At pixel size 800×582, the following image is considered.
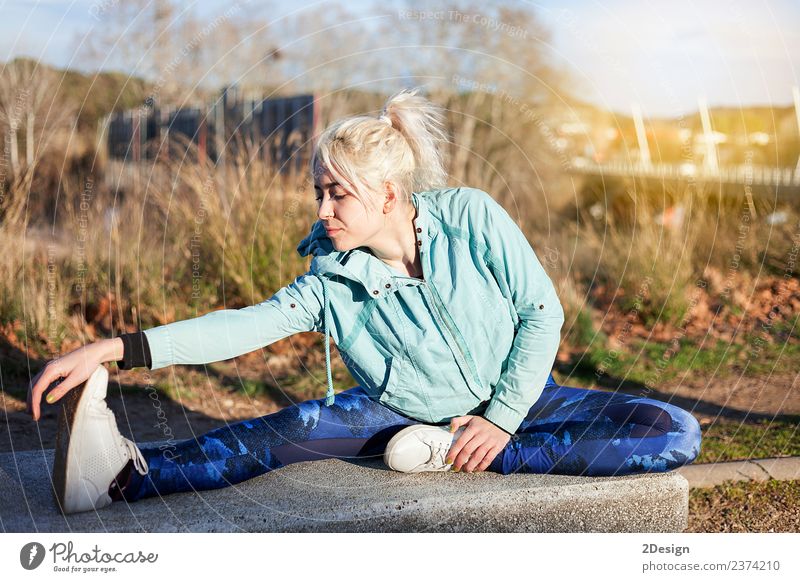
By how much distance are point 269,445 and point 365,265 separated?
0.70m

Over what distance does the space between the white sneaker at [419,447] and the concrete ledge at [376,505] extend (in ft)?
0.17

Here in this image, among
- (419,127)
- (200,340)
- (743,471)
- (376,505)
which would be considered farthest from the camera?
(743,471)

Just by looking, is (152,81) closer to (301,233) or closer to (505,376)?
→ (301,233)

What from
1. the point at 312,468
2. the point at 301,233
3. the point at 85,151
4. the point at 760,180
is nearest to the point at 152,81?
the point at 85,151

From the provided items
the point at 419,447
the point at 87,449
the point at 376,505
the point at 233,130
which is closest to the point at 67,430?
the point at 87,449

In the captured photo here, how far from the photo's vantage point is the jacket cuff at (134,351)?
2.52 m

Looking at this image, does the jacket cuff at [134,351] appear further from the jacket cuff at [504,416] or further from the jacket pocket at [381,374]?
the jacket cuff at [504,416]

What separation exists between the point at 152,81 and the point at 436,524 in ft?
32.6

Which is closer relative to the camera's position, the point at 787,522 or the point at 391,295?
the point at 391,295

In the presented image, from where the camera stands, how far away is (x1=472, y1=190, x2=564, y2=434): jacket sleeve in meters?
2.87

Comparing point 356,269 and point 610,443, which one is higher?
point 356,269

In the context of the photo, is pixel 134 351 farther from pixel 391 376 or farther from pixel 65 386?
pixel 391 376

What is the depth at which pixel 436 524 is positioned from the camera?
278 cm

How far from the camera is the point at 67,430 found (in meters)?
2.58
